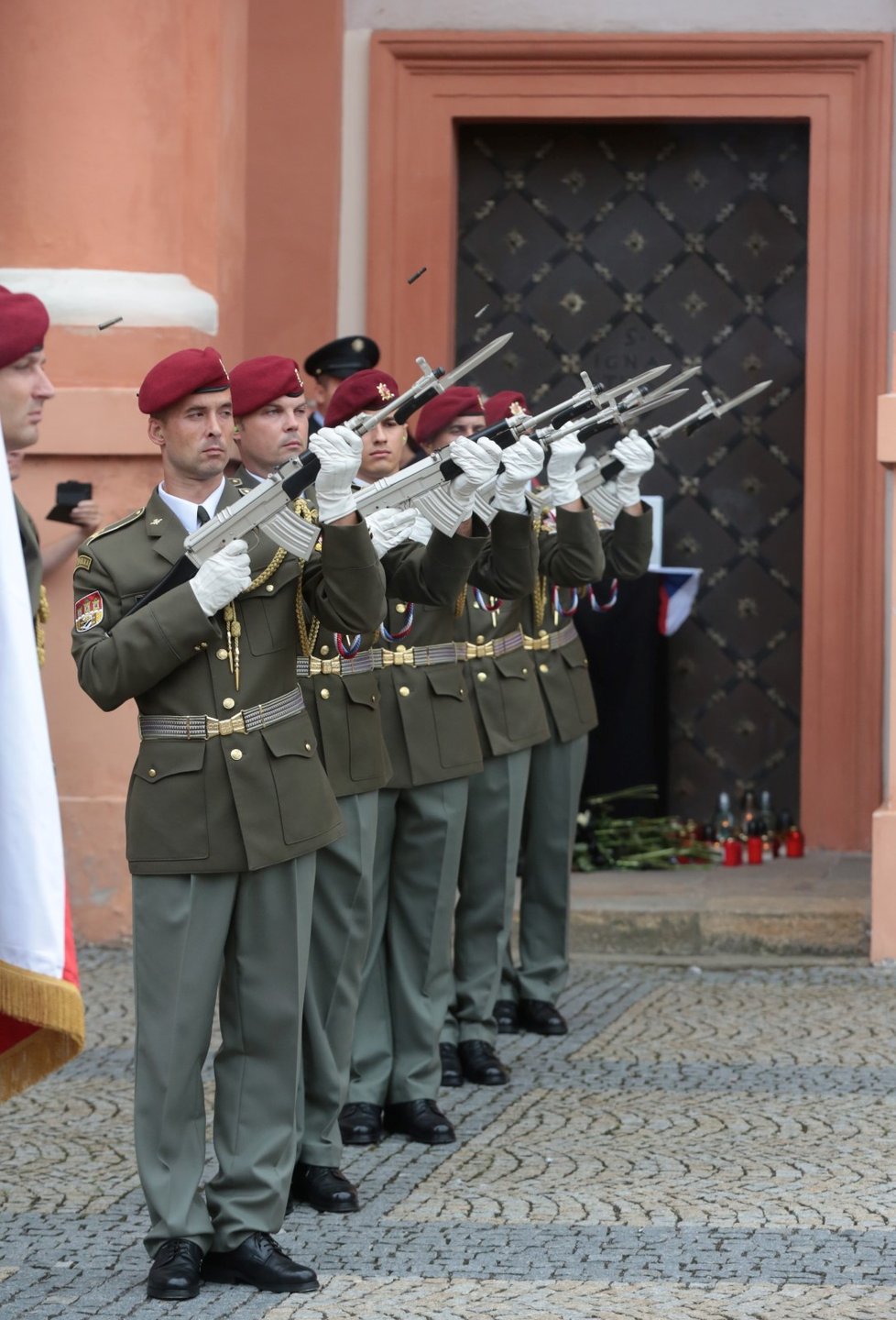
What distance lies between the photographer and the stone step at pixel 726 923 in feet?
25.2

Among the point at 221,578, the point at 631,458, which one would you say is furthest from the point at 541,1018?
the point at 221,578

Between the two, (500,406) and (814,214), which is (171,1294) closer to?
(500,406)

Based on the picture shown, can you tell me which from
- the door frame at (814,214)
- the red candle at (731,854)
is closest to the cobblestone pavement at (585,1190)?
the red candle at (731,854)

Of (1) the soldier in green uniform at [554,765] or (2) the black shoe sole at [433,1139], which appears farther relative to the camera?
(1) the soldier in green uniform at [554,765]

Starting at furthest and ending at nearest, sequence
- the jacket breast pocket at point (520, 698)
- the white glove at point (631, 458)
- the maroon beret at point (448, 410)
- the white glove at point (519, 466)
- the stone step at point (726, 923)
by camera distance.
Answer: the stone step at point (726, 923) < the white glove at point (631, 458) < the jacket breast pocket at point (520, 698) < the maroon beret at point (448, 410) < the white glove at point (519, 466)

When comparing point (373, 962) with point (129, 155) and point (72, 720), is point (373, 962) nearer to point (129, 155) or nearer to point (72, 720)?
point (72, 720)

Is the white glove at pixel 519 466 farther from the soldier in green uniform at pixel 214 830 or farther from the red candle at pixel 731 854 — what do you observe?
the red candle at pixel 731 854

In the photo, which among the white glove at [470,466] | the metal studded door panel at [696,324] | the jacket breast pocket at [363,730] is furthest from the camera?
the metal studded door panel at [696,324]

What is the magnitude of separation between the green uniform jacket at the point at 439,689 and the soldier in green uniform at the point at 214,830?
1.08 metres

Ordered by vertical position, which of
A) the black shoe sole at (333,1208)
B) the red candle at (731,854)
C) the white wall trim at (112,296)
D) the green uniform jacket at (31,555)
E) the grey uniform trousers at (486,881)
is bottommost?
the black shoe sole at (333,1208)

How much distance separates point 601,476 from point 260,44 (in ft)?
11.2

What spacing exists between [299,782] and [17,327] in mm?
1050

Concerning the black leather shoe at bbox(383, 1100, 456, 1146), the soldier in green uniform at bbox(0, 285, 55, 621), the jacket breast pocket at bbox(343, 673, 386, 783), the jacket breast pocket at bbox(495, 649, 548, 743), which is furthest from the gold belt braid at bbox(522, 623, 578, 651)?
the soldier in green uniform at bbox(0, 285, 55, 621)

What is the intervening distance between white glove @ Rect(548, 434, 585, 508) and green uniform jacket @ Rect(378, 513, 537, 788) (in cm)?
37
